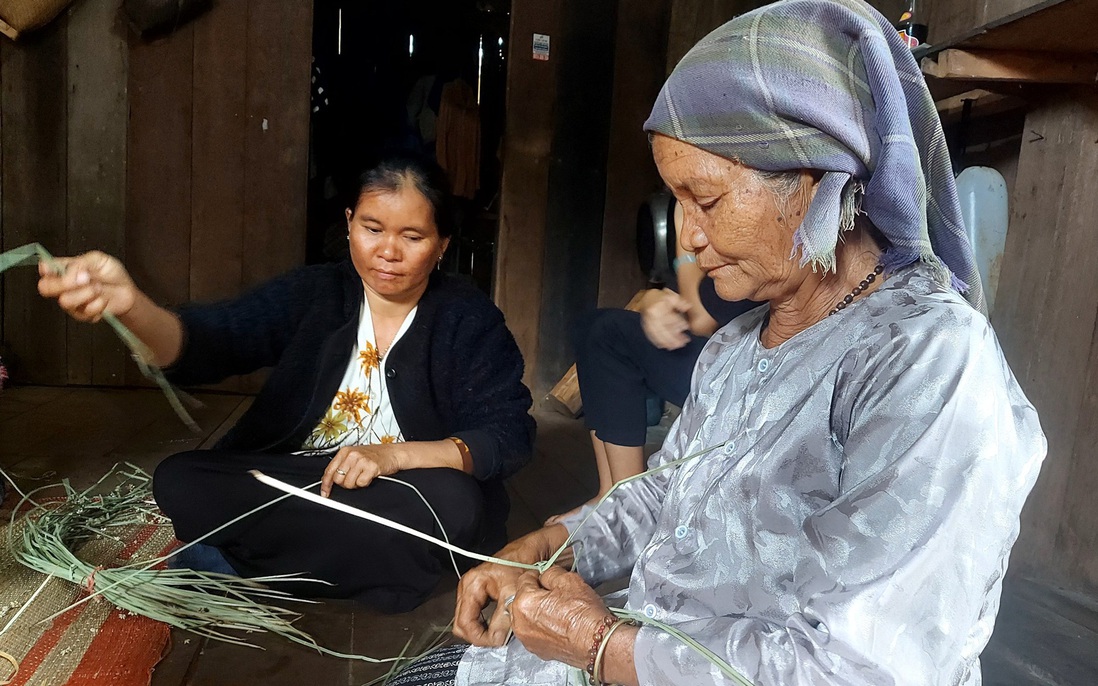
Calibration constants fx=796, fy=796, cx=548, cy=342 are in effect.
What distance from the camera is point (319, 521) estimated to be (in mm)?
1734

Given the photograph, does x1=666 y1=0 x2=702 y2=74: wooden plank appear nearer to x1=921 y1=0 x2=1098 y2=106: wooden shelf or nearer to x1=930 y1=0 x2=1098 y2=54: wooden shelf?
x1=921 y1=0 x2=1098 y2=106: wooden shelf

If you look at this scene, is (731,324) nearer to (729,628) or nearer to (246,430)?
(729,628)

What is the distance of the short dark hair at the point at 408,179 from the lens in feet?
5.63

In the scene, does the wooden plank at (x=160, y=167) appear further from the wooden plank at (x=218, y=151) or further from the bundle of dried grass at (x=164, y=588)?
the bundle of dried grass at (x=164, y=588)

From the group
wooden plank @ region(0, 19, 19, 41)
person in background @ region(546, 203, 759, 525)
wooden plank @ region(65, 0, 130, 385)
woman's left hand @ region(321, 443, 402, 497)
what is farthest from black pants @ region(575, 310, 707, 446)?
wooden plank @ region(0, 19, 19, 41)

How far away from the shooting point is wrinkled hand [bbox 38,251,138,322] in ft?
3.92

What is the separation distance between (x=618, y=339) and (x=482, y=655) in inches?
44.7

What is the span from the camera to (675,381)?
1943 millimetres

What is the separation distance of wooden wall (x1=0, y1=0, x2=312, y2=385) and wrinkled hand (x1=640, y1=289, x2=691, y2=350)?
254 centimetres

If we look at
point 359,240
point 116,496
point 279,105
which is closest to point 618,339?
point 359,240

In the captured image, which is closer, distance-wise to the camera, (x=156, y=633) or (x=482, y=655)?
(x=482, y=655)

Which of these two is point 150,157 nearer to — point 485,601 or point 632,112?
point 632,112

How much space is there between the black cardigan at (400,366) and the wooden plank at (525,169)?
2.13m

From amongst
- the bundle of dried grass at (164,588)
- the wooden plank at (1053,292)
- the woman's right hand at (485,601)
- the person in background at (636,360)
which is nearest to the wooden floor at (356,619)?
the bundle of dried grass at (164,588)
